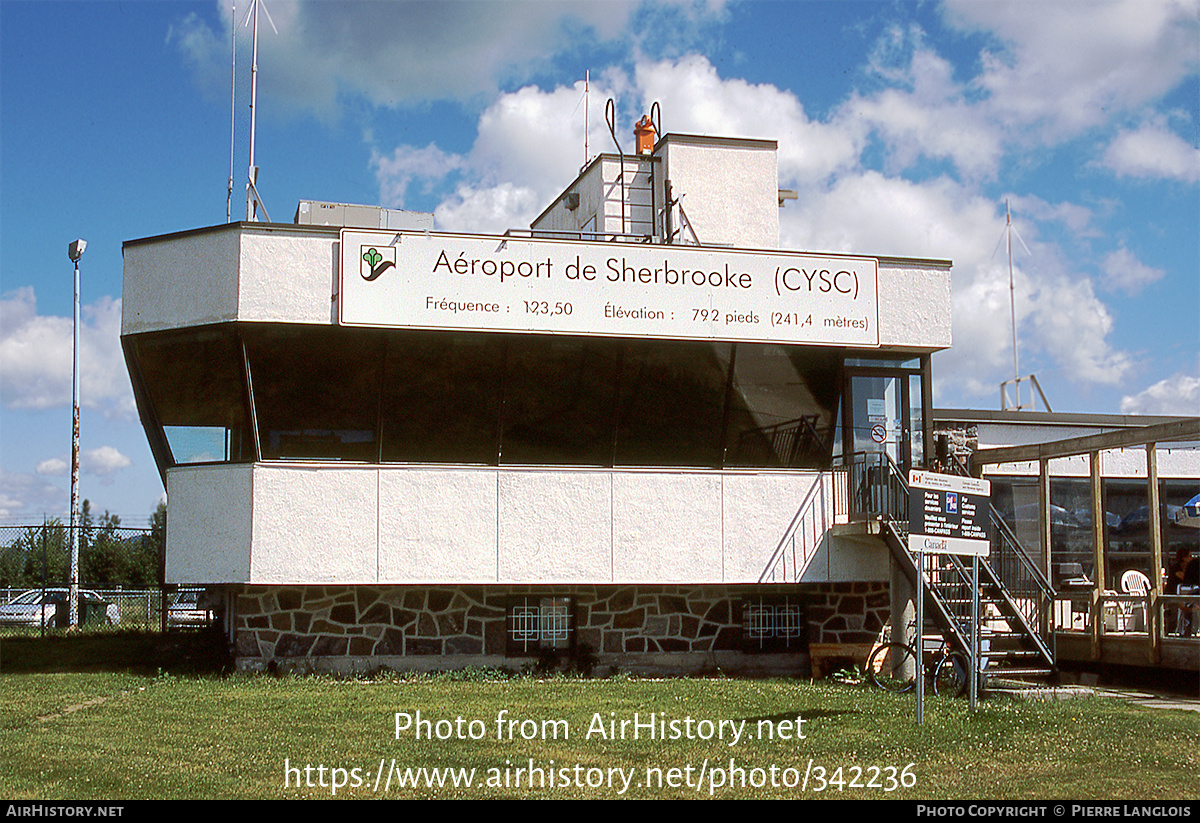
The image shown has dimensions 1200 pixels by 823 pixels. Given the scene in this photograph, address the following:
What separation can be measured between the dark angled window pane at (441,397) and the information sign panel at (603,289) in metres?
0.30

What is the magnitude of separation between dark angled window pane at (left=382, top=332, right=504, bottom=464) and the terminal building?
0.10 feet

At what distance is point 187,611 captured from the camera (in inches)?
1351

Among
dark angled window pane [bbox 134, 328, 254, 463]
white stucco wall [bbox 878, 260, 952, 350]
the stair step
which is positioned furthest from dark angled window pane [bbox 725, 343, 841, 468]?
dark angled window pane [bbox 134, 328, 254, 463]

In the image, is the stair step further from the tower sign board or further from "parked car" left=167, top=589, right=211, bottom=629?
"parked car" left=167, top=589, right=211, bottom=629

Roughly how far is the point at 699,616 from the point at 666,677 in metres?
1.00

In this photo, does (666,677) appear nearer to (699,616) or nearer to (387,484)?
(699,616)

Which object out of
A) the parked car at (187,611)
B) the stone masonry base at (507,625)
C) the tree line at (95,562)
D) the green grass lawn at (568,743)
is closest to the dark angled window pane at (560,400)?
the stone masonry base at (507,625)

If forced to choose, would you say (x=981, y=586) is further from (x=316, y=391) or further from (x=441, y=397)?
(x=316, y=391)

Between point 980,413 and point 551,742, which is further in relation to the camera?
point 980,413

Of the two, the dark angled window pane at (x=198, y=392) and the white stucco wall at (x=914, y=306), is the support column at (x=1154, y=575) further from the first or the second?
the dark angled window pane at (x=198, y=392)

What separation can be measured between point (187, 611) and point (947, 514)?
27929 mm

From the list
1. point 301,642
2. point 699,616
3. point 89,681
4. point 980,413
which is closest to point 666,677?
point 699,616

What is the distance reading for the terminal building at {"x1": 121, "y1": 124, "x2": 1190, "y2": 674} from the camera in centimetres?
1480

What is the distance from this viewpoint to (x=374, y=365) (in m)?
15.0
